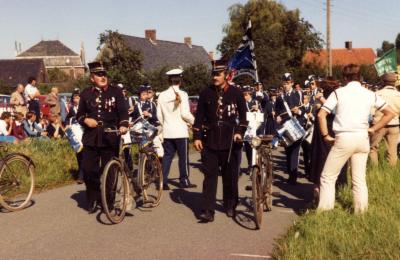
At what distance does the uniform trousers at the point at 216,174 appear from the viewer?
7.07m

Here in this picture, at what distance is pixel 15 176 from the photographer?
312 inches

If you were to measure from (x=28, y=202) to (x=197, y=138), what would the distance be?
9.66 feet

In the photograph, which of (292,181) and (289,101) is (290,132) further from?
(289,101)

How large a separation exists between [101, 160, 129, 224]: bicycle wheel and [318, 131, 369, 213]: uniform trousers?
2.49 meters

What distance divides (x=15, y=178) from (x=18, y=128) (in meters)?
6.46

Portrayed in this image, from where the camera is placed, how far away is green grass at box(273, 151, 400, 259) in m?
5.08

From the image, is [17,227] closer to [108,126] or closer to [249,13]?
[108,126]

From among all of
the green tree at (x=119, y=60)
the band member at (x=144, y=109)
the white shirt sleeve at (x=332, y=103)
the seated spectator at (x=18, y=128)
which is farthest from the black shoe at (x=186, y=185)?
the green tree at (x=119, y=60)

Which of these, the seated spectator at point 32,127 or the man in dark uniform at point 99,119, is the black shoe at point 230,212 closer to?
the man in dark uniform at point 99,119

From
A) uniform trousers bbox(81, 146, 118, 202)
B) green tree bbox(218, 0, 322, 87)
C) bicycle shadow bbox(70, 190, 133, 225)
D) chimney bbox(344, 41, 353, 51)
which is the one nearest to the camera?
bicycle shadow bbox(70, 190, 133, 225)

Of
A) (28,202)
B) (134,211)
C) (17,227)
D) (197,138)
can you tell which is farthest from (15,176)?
(197,138)

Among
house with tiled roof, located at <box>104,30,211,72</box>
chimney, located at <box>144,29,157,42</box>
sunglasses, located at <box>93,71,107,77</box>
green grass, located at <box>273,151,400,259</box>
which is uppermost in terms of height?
chimney, located at <box>144,29,157,42</box>

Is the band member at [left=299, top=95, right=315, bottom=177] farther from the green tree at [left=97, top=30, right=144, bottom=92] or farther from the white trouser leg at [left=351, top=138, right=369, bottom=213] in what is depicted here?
the green tree at [left=97, top=30, right=144, bottom=92]

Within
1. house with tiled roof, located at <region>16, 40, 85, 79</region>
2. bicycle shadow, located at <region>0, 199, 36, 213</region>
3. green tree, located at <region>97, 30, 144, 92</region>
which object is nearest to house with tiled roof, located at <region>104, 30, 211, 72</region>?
green tree, located at <region>97, 30, 144, 92</region>
